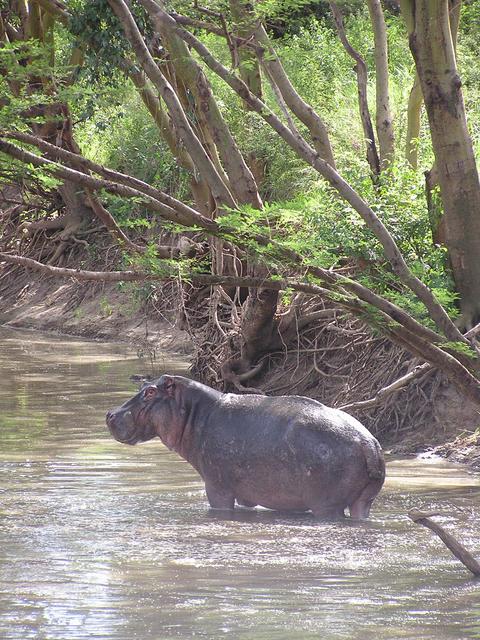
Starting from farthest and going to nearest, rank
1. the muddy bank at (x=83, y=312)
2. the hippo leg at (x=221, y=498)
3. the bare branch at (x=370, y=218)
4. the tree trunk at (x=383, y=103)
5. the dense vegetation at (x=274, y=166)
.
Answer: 1. the muddy bank at (x=83, y=312)
2. the tree trunk at (x=383, y=103)
3. the dense vegetation at (x=274, y=166)
4. the bare branch at (x=370, y=218)
5. the hippo leg at (x=221, y=498)

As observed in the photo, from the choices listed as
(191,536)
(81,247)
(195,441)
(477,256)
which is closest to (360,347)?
(477,256)

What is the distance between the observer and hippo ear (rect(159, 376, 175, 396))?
30.4 feet

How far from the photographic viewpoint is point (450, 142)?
1119 centimetres

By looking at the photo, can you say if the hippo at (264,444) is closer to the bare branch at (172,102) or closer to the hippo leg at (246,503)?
the hippo leg at (246,503)

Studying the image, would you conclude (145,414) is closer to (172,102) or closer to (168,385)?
(168,385)

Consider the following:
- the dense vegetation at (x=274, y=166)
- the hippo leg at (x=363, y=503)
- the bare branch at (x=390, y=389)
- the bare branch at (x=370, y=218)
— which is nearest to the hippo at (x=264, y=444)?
the hippo leg at (x=363, y=503)

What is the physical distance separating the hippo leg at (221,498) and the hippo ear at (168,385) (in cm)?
86

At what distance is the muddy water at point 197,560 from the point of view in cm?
580

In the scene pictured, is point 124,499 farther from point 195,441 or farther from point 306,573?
point 306,573

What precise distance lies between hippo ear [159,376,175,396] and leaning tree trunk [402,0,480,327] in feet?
12.3

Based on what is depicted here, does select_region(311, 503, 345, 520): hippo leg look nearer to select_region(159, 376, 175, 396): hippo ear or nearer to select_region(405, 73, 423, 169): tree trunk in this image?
select_region(159, 376, 175, 396): hippo ear

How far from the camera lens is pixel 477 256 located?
1195cm

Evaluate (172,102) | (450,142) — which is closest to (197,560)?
(172,102)

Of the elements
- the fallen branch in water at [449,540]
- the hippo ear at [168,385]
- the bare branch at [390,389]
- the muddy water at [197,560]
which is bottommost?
the muddy water at [197,560]
